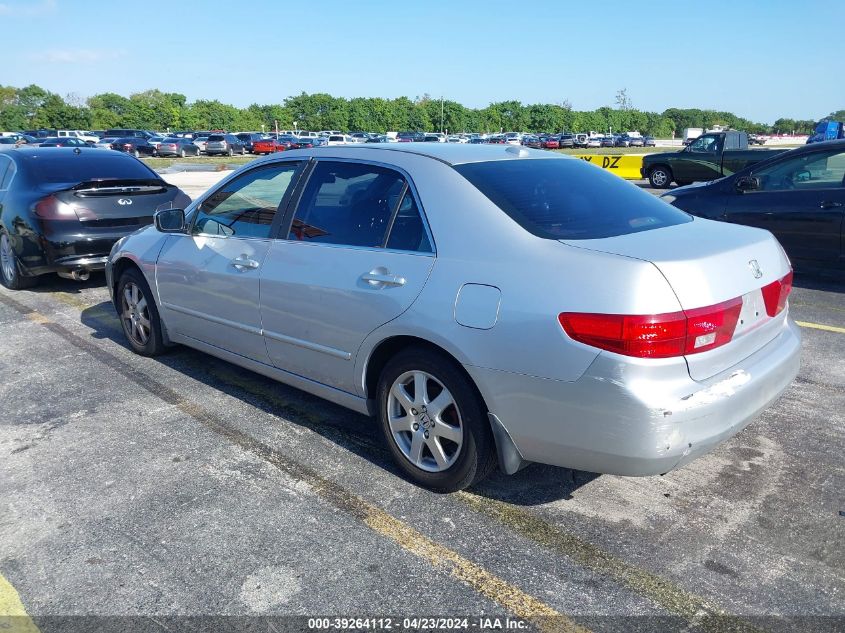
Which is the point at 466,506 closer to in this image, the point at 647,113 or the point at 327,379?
the point at 327,379

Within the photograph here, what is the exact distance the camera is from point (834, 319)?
20.5 feet

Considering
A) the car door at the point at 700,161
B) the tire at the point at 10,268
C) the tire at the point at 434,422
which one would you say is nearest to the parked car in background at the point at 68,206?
the tire at the point at 10,268

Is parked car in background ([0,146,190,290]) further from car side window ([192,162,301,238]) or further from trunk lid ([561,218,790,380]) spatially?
trunk lid ([561,218,790,380])

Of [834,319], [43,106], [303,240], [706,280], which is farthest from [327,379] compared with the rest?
[43,106]

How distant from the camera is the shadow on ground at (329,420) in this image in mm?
3369

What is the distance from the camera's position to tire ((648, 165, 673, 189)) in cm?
2064

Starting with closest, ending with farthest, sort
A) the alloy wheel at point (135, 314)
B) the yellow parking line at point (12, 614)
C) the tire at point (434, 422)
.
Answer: the yellow parking line at point (12, 614) → the tire at point (434, 422) → the alloy wheel at point (135, 314)

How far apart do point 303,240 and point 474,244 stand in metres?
1.21

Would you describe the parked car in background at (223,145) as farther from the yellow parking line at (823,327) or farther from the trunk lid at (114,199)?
the yellow parking line at (823,327)

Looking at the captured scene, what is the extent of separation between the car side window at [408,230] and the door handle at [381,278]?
14 cm

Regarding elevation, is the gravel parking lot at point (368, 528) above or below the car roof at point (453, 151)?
below

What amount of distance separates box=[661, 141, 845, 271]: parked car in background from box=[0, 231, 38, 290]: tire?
25.8 ft

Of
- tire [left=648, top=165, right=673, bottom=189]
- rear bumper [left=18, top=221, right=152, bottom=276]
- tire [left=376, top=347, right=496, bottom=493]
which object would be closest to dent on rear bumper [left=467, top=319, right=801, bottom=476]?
tire [left=376, top=347, right=496, bottom=493]

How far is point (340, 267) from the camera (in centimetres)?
356
